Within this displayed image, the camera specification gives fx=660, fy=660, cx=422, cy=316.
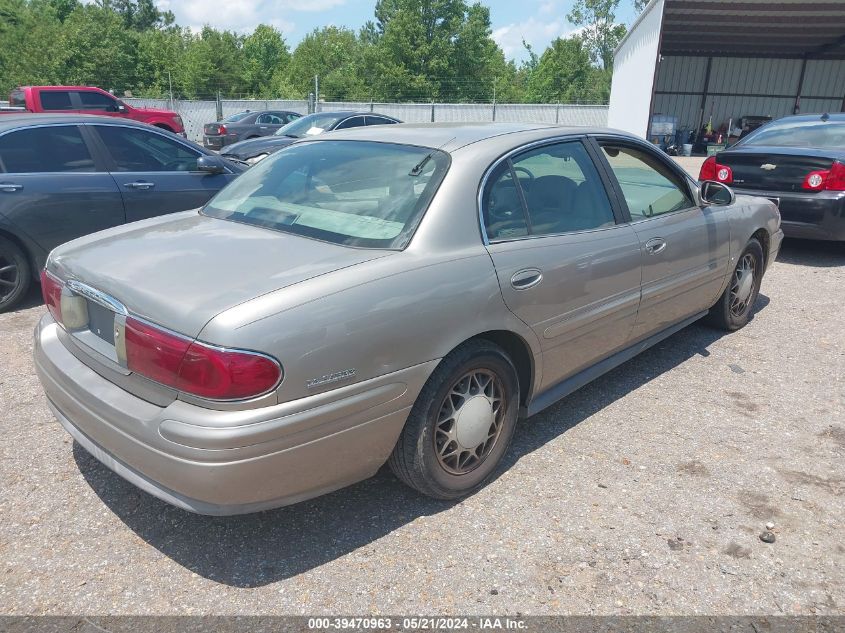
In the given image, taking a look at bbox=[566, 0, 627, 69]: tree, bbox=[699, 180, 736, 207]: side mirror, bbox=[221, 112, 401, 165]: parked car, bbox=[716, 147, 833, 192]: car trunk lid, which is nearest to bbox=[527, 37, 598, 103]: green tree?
bbox=[566, 0, 627, 69]: tree

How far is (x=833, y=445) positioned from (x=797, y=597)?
1.36 m

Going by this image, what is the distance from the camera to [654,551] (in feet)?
8.54

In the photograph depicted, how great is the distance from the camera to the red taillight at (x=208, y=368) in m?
2.08

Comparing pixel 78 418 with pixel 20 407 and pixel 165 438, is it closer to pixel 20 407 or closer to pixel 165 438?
pixel 165 438

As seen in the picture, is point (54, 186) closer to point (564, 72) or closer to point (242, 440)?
point (242, 440)

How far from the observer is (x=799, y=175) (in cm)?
693

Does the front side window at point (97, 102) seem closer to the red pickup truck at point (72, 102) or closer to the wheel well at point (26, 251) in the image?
the red pickup truck at point (72, 102)

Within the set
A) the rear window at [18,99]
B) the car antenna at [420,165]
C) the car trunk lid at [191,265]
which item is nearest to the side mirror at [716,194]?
the car antenna at [420,165]

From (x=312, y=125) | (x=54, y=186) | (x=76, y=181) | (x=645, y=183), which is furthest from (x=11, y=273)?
(x=312, y=125)

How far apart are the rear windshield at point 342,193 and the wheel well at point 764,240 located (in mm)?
3191

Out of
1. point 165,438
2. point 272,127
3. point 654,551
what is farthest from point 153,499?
point 272,127

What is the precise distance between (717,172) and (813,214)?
3.97 feet

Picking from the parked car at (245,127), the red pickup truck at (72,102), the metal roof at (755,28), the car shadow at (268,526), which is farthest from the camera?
the metal roof at (755,28)

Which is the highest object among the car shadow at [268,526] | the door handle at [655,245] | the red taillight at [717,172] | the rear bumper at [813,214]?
the red taillight at [717,172]
